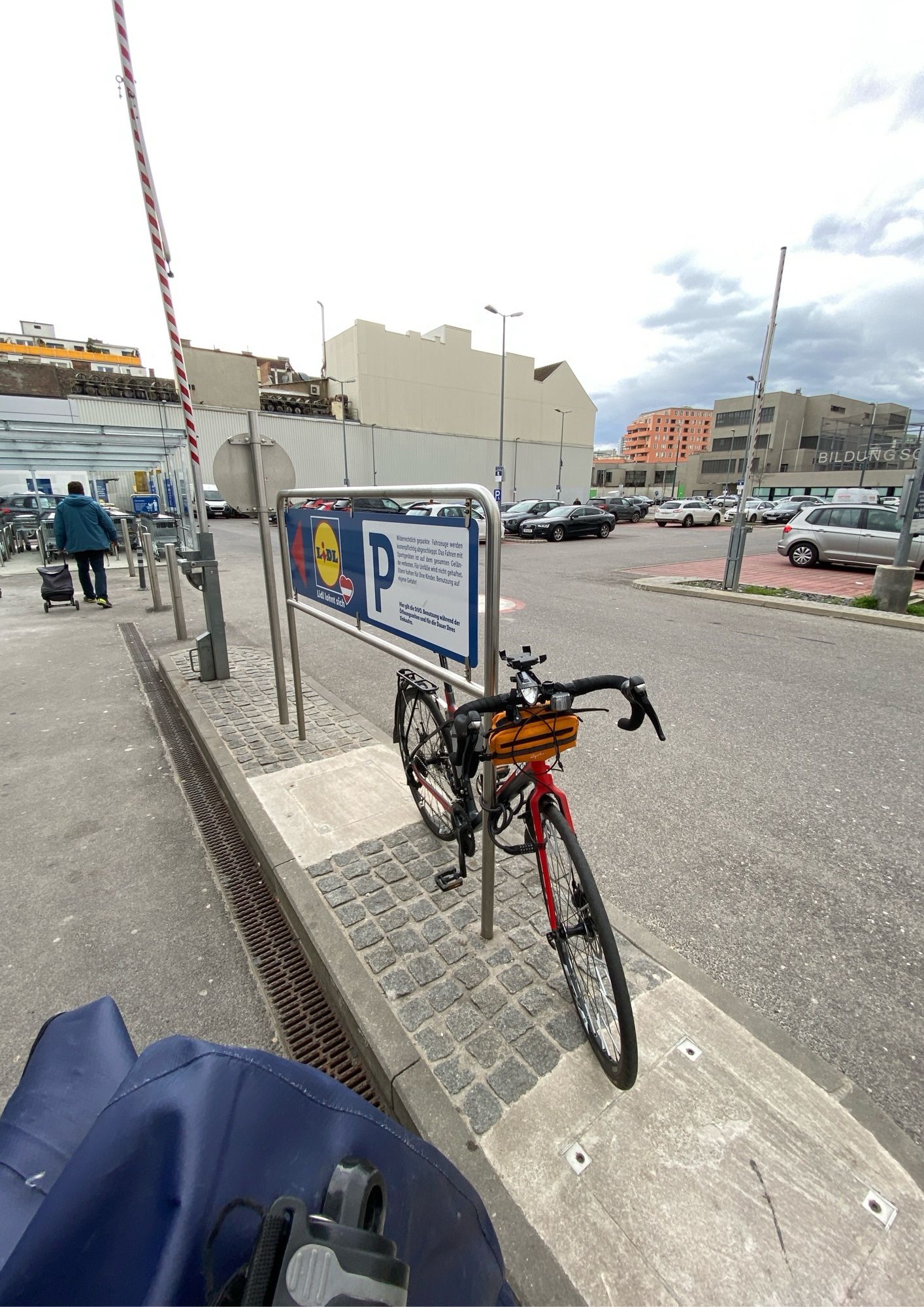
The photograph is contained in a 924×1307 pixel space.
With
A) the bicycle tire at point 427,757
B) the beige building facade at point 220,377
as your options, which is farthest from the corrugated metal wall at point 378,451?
the bicycle tire at point 427,757

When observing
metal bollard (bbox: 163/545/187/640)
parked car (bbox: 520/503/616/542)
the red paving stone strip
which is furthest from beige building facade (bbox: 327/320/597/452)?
metal bollard (bbox: 163/545/187/640)

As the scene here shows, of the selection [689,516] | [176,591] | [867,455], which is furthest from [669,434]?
[176,591]

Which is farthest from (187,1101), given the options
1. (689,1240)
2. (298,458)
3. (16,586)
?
(298,458)

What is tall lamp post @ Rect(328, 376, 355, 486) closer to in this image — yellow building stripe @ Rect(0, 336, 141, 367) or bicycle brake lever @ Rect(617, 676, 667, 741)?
yellow building stripe @ Rect(0, 336, 141, 367)

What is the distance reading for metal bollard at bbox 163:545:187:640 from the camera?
22.3 ft

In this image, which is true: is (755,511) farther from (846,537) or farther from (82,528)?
(82,528)

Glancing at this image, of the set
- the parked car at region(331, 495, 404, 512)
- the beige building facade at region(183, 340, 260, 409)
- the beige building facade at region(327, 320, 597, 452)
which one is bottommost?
the parked car at region(331, 495, 404, 512)

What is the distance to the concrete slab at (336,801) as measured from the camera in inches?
123

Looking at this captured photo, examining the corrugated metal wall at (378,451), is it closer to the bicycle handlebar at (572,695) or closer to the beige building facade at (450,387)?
the beige building facade at (450,387)

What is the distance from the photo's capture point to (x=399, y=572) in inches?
109

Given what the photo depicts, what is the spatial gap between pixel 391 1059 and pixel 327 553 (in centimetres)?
269

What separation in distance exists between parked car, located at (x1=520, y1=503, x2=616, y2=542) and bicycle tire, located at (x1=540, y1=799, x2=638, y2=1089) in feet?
72.6

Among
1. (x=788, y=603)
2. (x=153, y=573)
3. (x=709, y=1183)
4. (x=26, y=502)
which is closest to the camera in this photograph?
(x=709, y=1183)

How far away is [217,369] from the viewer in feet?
15.8
